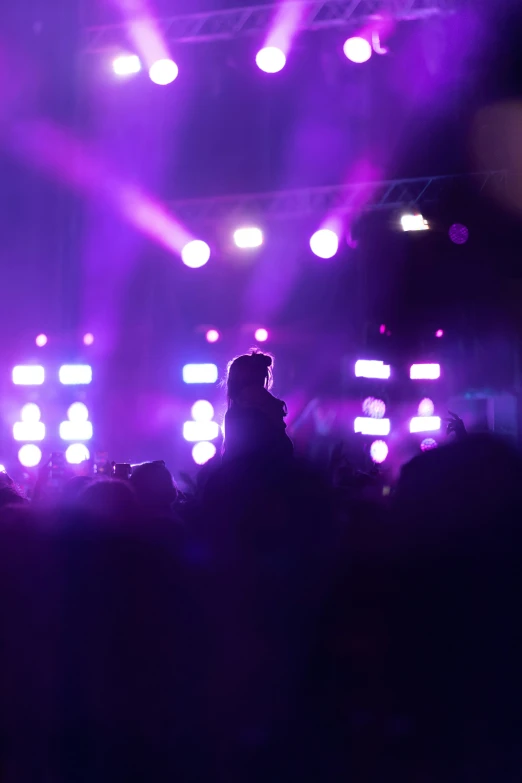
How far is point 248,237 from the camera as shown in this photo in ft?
26.8

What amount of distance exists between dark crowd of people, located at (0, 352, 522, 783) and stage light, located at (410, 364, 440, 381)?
709cm

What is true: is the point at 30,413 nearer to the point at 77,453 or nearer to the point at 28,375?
the point at 28,375

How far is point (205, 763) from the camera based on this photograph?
6.18 feet

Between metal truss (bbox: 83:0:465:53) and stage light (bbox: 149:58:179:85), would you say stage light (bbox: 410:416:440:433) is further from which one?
stage light (bbox: 149:58:179:85)

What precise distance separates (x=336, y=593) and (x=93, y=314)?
720 centimetres

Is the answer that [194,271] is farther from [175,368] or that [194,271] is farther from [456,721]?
[456,721]

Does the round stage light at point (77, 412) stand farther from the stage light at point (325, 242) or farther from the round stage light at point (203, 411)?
the stage light at point (325, 242)

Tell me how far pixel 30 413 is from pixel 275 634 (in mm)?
7113

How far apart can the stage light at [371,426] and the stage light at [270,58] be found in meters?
3.60

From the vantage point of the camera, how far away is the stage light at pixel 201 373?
8461 millimetres

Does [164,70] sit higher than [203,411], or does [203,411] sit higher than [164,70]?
[164,70]

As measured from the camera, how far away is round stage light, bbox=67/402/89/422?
8594mm

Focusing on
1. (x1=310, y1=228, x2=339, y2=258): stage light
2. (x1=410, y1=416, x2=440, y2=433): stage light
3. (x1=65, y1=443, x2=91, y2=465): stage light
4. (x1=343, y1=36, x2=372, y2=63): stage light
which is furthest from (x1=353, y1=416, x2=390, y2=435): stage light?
(x1=343, y1=36, x2=372, y2=63): stage light

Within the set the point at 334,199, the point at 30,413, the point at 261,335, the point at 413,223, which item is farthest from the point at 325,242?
the point at 30,413
